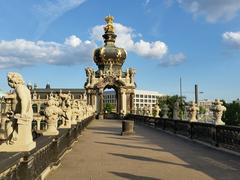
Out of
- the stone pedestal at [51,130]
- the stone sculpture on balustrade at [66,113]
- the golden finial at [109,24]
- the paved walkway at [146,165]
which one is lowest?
the paved walkway at [146,165]

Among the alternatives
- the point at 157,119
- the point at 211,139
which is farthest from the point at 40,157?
the point at 157,119

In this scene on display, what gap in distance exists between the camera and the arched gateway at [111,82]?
67438 mm

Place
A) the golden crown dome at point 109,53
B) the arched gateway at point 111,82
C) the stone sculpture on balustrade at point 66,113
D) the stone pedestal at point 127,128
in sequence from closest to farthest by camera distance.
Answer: the stone sculpture on balustrade at point 66,113 → the stone pedestal at point 127,128 → the arched gateway at point 111,82 → the golden crown dome at point 109,53

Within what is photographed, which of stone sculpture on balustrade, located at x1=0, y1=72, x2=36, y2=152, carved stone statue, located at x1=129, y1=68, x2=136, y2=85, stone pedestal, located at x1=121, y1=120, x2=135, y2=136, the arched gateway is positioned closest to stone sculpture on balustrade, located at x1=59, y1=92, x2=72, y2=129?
stone pedestal, located at x1=121, y1=120, x2=135, y2=136

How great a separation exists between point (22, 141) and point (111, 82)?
2307 inches

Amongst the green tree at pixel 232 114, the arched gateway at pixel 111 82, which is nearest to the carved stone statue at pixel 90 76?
the arched gateway at pixel 111 82

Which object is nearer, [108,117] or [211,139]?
[211,139]

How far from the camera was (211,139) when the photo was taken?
18531mm

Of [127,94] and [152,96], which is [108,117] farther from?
[152,96]

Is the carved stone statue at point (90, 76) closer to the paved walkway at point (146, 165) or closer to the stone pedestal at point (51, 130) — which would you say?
the paved walkway at point (146, 165)

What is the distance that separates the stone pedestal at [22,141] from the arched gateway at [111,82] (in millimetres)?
54103

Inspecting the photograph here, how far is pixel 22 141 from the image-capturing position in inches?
372

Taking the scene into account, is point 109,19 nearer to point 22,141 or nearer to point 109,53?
point 109,53

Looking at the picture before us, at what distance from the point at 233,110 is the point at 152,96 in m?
104
